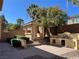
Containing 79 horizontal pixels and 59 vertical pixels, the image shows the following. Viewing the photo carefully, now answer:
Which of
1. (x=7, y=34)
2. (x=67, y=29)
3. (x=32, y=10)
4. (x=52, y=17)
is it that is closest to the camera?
(x=52, y=17)

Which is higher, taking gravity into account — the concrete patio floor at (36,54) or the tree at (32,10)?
the tree at (32,10)

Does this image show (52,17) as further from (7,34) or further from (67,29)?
(7,34)

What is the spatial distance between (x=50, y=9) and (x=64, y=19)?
2749 millimetres

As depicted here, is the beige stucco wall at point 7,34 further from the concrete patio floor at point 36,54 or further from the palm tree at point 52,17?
Answer: the concrete patio floor at point 36,54

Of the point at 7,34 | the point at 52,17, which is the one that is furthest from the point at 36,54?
the point at 7,34

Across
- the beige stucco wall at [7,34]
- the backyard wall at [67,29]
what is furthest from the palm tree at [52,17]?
the beige stucco wall at [7,34]

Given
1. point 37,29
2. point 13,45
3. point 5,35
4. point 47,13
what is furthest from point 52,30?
point 13,45

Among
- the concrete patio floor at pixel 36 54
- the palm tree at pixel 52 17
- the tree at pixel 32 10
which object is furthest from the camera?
the tree at pixel 32 10

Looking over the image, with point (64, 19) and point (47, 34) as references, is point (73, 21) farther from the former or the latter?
point (47, 34)

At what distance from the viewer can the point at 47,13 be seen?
77.2 ft

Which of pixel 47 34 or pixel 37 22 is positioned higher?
pixel 37 22

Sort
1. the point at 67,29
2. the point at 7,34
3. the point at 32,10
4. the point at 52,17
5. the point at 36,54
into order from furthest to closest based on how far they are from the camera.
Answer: the point at 32,10, the point at 67,29, the point at 7,34, the point at 52,17, the point at 36,54

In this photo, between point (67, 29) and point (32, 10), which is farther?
point (32, 10)

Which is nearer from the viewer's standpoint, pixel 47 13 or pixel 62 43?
pixel 62 43
